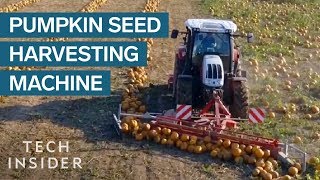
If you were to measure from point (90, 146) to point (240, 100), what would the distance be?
299cm

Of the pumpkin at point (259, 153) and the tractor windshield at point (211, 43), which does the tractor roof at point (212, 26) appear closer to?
the tractor windshield at point (211, 43)

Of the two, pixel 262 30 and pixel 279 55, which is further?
pixel 262 30

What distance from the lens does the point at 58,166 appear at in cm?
988

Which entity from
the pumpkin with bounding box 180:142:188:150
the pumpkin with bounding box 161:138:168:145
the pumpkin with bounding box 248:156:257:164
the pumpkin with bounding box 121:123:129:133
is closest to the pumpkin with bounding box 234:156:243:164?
the pumpkin with bounding box 248:156:257:164

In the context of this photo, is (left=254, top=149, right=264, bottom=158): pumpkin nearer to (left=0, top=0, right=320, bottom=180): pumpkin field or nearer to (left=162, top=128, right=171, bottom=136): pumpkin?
(left=0, top=0, right=320, bottom=180): pumpkin field

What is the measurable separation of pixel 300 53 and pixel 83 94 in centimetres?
832

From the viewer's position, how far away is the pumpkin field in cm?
985

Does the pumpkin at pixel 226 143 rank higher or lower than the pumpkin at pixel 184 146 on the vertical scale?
higher

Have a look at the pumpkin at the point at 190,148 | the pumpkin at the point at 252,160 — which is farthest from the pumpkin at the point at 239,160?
the pumpkin at the point at 190,148

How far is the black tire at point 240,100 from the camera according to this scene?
11.7 meters

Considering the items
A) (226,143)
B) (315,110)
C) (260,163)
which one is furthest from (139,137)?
(315,110)

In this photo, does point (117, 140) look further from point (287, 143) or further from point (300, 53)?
point (300, 53)

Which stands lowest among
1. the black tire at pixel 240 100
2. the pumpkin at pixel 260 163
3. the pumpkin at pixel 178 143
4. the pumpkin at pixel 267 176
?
the pumpkin at pixel 267 176

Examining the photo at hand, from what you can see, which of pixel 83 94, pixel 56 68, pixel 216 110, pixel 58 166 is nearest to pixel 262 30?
pixel 56 68
